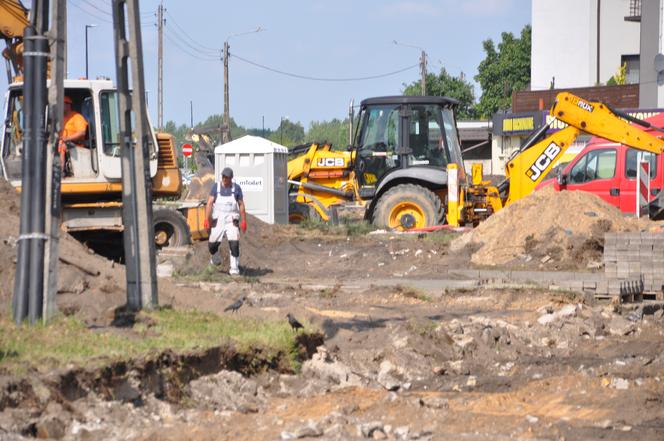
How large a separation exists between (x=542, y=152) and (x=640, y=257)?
251 inches

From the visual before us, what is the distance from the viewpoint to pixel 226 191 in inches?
696

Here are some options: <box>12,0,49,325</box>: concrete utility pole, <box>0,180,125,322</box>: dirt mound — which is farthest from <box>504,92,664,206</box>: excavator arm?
<box>12,0,49,325</box>: concrete utility pole

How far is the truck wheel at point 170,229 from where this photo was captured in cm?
1945

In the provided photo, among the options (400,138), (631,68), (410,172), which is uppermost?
(631,68)

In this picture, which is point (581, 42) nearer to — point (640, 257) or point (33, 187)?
point (640, 257)

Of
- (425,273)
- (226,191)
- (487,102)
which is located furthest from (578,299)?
(487,102)

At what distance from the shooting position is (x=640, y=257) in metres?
16.0

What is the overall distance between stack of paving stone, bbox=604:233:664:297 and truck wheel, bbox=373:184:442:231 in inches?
305

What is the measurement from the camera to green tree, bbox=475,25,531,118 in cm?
7769

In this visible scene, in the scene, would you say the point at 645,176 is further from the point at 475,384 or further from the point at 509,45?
the point at 509,45

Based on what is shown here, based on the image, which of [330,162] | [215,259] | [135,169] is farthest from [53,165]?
[330,162]

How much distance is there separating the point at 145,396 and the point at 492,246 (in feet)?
40.2

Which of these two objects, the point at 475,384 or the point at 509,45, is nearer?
the point at 475,384

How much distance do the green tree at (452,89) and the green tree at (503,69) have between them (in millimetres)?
1051
